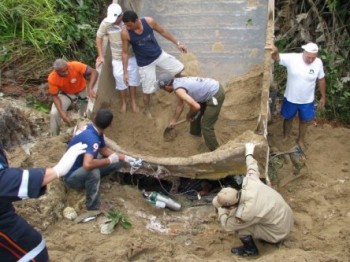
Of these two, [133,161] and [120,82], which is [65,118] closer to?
[120,82]

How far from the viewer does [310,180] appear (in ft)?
23.0

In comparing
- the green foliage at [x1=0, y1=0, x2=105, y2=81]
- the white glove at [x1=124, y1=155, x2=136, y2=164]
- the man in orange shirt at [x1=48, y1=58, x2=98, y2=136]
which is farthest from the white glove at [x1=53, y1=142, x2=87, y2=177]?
the green foliage at [x1=0, y1=0, x2=105, y2=81]

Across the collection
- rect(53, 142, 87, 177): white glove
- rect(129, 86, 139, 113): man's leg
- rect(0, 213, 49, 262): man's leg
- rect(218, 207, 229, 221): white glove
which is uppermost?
rect(53, 142, 87, 177): white glove

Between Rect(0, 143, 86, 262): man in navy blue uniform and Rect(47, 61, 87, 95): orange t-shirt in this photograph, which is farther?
Rect(47, 61, 87, 95): orange t-shirt

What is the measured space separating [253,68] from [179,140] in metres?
1.65

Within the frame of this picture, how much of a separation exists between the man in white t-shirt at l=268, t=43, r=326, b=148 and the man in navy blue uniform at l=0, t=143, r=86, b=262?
3.67m

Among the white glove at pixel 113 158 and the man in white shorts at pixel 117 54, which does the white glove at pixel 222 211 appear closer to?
the white glove at pixel 113 158

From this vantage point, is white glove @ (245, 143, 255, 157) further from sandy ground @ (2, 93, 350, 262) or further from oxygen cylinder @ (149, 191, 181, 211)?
oxygen cylinder @ (149, 191, 181, 211)

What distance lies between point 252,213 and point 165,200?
1432 mm

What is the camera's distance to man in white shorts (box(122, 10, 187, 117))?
271 inches

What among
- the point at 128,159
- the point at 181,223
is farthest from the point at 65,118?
the point at 181,223

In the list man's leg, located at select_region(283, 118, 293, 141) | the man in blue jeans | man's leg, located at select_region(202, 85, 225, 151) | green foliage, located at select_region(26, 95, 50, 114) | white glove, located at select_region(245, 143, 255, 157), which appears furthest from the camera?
green foliage, located at select_region(26, 95, 50, 114)

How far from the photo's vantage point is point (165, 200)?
6.41 metres

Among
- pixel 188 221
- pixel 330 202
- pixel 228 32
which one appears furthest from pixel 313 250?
pixel 228 32
